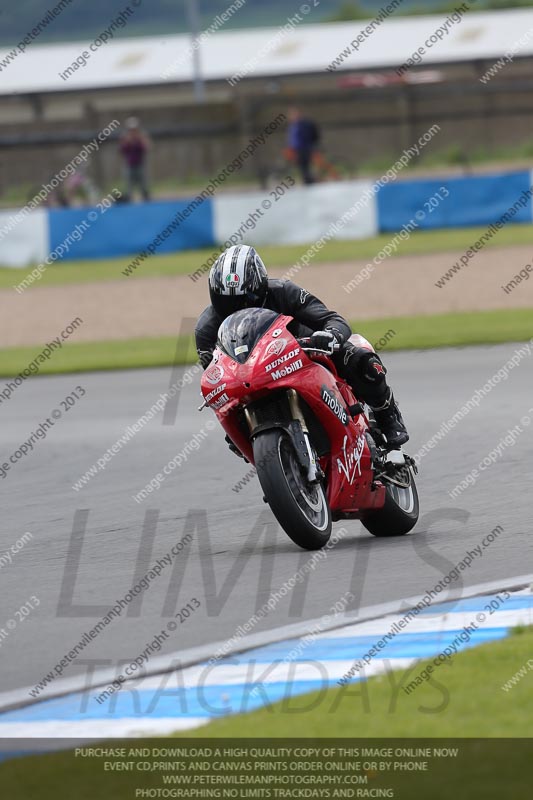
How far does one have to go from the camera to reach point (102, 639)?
240 inches

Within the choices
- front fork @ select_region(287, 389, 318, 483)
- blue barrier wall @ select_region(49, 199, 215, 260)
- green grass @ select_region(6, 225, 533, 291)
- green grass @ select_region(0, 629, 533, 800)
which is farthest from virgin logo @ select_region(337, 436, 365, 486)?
blue barrier wall @ select_region(49, 199, 215, 260)

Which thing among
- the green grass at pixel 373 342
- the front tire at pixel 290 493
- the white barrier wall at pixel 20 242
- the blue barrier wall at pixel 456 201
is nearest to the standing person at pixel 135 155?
the white barrier wall at pixel 20 242

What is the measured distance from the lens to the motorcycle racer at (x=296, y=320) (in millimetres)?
7684

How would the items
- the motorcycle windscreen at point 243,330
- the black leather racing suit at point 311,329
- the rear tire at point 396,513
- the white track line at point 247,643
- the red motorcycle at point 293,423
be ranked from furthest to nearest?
the rear tire at point 396,513
the black leather racing suit at point 311,329
the motorcycle windscreen at point 243,330
the red motorcycle at point 293,423
the white track line at point 247,643

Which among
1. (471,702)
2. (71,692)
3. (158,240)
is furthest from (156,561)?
(158,240)

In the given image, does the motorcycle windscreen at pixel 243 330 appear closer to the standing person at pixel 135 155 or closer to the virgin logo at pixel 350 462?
the virgin logo at pixel 350 462

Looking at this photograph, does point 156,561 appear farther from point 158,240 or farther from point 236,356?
point 158,240

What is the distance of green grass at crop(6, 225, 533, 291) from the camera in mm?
26203

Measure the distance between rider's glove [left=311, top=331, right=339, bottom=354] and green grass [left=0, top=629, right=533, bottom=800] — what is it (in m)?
2.37

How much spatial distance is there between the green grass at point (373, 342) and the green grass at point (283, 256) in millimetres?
6575

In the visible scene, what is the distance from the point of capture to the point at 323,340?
299 inches

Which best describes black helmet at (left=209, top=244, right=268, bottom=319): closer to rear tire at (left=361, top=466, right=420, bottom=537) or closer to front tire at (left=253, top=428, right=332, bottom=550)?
front tire at (left=253, top=428, right=332, bottom=550)

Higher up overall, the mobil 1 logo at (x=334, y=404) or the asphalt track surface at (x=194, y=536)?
the mobil 1 logo at (x=334, y=404)

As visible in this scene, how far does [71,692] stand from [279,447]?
225 cm
